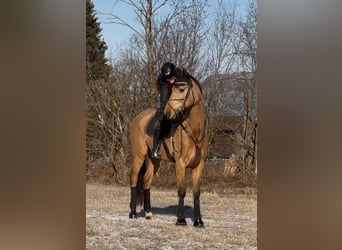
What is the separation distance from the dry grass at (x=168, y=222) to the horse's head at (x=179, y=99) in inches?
24.2

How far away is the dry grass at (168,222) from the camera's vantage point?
→ 7.86ft

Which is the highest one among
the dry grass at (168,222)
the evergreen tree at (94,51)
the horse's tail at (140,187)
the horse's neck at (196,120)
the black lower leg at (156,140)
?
the evergreen tree at (94,51)

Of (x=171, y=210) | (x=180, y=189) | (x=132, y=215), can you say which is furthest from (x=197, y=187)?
(x=132, y=215)

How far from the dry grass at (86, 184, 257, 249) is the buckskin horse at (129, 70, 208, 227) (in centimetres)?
10

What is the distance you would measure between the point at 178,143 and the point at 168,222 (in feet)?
1.42

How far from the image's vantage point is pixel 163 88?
259cm

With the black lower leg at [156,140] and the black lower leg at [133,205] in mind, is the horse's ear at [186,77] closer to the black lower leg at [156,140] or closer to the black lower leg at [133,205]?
the black lower leg at [156,140]

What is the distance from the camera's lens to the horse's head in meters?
2.50

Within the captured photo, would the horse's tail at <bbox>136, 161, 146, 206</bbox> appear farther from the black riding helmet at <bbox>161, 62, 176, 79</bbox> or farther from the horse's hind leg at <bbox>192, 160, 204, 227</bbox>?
the black riding helmet at <bbox>161, 62, 176, 79</bbox>

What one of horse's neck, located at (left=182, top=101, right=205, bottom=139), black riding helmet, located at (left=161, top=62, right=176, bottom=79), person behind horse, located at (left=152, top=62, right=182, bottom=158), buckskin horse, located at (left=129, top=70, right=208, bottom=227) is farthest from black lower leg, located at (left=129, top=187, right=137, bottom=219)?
black riding helmet, located at (left=161, top=62, right=176, bottom=79)

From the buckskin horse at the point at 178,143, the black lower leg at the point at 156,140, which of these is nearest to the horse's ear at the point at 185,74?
the buckskin horse at the point at 178,143

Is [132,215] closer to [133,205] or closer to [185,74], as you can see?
[133,205]
